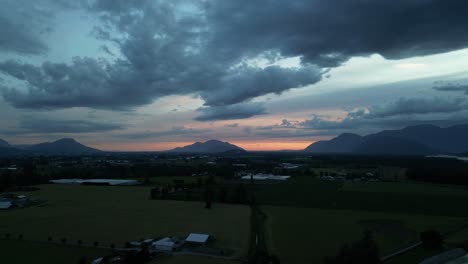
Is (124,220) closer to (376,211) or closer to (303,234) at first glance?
(303,234)

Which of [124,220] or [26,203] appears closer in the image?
[124,220]

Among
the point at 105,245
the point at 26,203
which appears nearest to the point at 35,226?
the point at 105,245

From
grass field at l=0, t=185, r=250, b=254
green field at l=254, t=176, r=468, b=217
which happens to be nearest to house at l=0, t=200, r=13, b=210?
grass field at l=0, t=185, r=250, b=254

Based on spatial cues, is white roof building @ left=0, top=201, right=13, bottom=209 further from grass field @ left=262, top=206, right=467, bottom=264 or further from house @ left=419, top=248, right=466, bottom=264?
house @ left=419, top=248, right=466, bottom=264

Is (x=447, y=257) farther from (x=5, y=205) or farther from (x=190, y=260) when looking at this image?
(x=5, y=205)

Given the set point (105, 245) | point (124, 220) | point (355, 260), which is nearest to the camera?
point (355, 260)

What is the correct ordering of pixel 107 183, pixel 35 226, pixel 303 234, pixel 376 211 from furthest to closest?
1. pixel 107 183
2. pixel 376 211
3. pixel 35 226
4. pixel 303 234

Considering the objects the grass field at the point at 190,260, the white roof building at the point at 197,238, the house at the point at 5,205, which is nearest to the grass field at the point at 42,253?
the grass field at the point at 190,260
